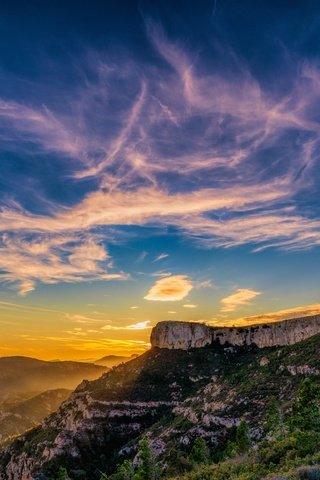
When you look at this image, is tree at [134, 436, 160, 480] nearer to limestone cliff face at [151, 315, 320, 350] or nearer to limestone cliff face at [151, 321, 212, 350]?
limestone cliff face at [151, 315, 320, 350]

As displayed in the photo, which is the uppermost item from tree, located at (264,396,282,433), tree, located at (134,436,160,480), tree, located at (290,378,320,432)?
tree, located at (290,378,320,432)

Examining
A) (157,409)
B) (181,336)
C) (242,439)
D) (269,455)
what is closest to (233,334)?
(181,336)

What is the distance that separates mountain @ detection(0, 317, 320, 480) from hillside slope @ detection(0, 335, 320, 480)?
29 cm

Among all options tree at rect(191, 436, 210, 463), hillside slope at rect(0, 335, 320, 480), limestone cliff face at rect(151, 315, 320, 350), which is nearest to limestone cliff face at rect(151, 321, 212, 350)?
limestone cliff face at rect(151, 315, 320, 350)

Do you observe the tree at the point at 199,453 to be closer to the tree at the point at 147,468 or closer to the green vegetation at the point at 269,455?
the green vegetation at the point at 269,455

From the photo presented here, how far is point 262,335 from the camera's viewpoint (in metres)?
168

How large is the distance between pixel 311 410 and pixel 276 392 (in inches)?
1421

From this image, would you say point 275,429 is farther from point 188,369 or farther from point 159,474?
point 188,369

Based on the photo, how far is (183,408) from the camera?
353ft

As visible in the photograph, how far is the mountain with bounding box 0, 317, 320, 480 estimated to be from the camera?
74375 millimetres

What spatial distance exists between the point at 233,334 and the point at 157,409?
64.9 metres

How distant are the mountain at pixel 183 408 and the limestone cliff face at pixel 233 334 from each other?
500 mm

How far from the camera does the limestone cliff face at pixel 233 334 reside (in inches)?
6058

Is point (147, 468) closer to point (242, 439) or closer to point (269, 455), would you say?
point (242, 439)
